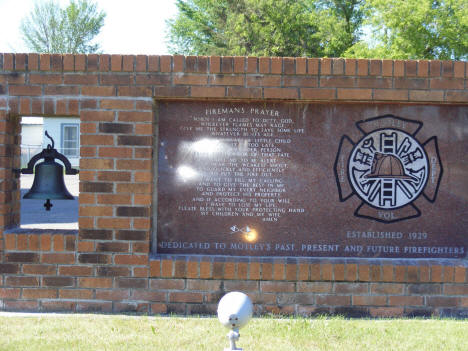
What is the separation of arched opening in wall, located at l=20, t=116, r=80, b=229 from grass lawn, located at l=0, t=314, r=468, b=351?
4748 mm

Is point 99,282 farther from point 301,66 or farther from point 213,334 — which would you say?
point 301,66

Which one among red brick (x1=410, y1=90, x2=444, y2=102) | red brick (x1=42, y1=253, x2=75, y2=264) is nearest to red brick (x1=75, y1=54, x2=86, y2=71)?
red brick (x1=42, y1=253, x2=75, y2=264)

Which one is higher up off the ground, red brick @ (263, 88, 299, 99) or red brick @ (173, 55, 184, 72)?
red brick @ (173, 55, 184, 72)

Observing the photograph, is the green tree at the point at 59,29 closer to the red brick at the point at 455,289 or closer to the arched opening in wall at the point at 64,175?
the arched opening in wall at the point at 64,175

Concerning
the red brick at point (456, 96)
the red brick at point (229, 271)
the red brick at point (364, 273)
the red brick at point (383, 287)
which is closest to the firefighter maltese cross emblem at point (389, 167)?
the red brick at point (456, 96)

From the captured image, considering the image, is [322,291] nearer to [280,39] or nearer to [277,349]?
[277,349]

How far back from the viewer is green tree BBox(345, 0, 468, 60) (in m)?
18.5

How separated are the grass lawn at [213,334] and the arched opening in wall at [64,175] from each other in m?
4.75

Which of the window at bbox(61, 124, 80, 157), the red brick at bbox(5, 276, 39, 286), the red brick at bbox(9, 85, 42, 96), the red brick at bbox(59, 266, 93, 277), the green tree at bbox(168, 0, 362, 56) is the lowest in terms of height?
the red brick at bbox(5, 276, 39, 286)

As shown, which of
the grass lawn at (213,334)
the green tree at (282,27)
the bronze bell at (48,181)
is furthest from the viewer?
the green tree at (282,27)

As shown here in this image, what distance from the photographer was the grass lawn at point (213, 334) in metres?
3.85

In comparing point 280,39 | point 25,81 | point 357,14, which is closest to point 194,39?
point 280,39

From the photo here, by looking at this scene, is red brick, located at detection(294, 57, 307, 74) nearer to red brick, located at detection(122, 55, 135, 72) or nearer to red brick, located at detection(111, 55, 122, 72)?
red brick, located at detection(122, 55, 135, 72)

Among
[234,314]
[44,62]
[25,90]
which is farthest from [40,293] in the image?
[234,314]
